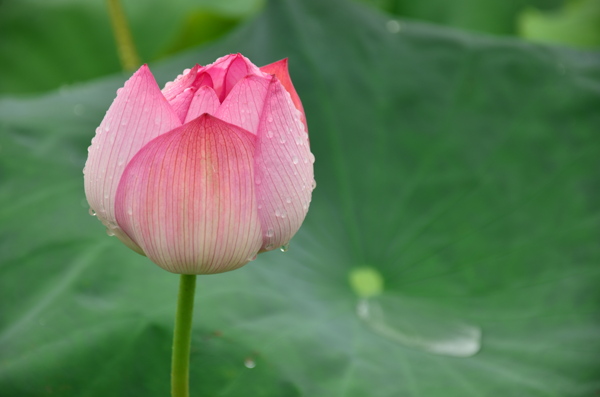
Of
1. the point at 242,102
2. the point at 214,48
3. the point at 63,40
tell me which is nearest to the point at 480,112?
the point at 214,48

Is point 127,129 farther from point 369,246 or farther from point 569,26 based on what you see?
point 569,26

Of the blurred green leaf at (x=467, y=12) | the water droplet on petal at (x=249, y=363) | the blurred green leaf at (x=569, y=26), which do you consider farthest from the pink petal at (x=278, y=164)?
the blurred green leaf at (x=467, y=12)

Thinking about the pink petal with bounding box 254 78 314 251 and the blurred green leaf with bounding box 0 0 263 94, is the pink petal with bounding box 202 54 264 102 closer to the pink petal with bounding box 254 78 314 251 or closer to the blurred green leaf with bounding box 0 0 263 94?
the pink petal with bounding box 254 78 314 251

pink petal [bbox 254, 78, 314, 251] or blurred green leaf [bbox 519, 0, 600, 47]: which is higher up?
blurred green leaf [bbox 519, 0, 600, 47]

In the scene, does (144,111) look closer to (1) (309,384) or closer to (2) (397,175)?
(1) (309,384)

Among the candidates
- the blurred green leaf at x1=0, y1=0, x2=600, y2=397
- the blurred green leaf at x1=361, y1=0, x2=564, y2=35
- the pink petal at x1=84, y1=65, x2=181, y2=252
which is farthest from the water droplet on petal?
the blurred green leaf at x1=361, y1=0, x2=564, y2=35

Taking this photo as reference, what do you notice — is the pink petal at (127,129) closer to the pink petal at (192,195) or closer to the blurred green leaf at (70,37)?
the pink petal at (192,195)

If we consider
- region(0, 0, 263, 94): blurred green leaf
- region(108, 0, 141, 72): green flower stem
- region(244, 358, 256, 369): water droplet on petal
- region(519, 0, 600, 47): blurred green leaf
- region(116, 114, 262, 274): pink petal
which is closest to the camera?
region(116, 114, 262, 274): pink petal
